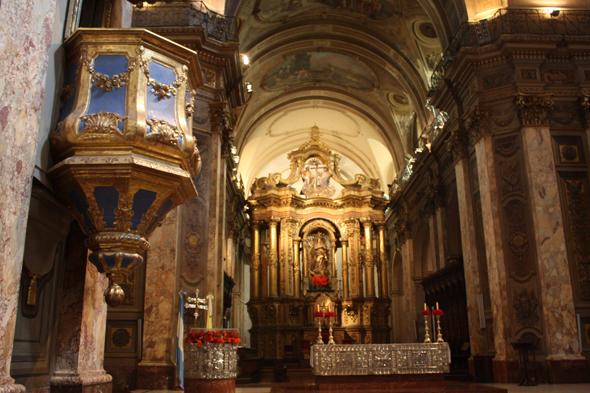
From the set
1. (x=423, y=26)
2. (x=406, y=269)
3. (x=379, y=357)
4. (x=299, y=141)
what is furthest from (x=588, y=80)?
(x=299, y=141)

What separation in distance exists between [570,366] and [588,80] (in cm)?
561

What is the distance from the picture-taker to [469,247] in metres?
11.2

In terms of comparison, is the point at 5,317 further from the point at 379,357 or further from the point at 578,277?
the point at 578,277

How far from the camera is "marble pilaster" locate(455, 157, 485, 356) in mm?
10820

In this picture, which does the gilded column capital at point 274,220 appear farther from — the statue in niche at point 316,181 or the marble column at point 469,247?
the marble column at point 469,247

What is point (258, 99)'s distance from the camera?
1898 cm

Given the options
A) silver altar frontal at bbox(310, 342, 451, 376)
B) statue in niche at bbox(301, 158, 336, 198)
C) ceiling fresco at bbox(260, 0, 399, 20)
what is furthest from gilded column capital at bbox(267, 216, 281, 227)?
silver altar frontal at bbox(310, 342, 451, 376)

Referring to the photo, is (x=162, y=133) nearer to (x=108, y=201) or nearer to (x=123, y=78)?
(x=123, y=78)

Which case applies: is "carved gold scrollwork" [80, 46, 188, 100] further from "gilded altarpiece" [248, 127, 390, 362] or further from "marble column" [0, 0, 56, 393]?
"gilded altarpiece" [248, 127, 390, 362]

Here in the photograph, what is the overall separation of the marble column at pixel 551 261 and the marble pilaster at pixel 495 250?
63 cm

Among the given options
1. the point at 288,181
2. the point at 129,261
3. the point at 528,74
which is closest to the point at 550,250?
the point at 528,74

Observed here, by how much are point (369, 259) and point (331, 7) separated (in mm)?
9460

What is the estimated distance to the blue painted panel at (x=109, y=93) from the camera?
407 centimetres

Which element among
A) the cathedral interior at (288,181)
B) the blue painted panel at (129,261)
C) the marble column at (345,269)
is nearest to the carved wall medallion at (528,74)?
the cathedral interior at (288,181)
